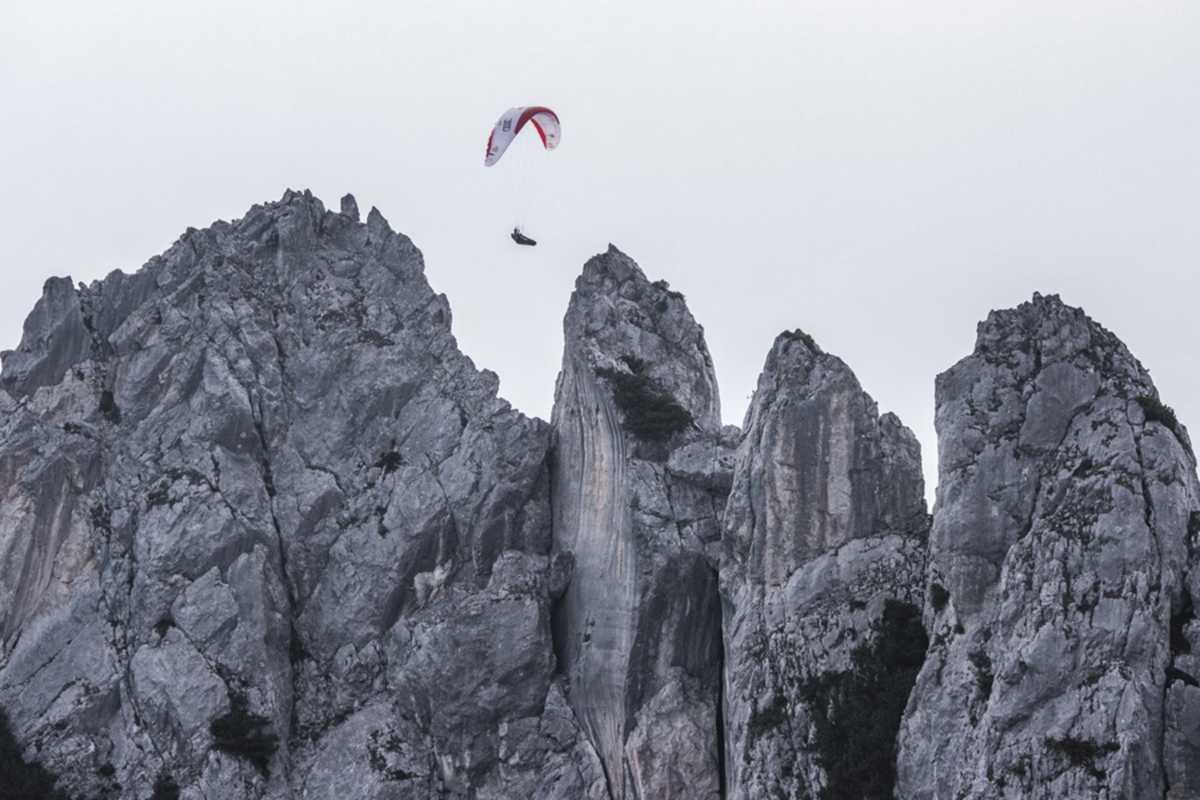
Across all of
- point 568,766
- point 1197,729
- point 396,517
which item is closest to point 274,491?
point 396,517

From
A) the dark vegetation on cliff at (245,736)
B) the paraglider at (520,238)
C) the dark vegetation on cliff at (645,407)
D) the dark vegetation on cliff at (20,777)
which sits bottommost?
the dark vegetation on cliff at (20,777)

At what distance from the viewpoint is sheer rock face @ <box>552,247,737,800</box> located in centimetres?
8944

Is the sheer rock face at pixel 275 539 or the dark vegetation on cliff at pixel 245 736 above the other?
the sheer rock face at pixel 275 539

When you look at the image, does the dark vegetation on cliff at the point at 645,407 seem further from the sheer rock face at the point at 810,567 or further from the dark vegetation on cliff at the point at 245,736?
the dark vegetation on cliff at the point at 245,736

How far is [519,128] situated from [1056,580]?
118 ft

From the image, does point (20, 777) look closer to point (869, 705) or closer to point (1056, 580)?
point (869, 705)

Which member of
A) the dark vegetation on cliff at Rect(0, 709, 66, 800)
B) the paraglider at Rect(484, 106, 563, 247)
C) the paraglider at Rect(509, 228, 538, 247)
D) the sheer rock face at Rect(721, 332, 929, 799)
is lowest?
the dark vegetation on cliff at Rect(0, 709, 66, 800)

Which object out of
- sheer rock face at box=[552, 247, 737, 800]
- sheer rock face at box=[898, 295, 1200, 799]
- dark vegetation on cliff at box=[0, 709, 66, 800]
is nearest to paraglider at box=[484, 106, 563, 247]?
sheer rock face at box=[552, 247, 737, 800]

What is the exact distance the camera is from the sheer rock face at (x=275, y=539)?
91.4m

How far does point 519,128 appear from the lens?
93.9 meters

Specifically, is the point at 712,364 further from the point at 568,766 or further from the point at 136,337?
the point at 136,337

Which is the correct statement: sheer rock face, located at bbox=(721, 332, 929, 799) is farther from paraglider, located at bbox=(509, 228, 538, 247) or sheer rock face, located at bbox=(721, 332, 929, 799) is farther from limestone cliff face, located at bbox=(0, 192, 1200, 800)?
paraglider, located at bbox=(509, 228, 538, 247)

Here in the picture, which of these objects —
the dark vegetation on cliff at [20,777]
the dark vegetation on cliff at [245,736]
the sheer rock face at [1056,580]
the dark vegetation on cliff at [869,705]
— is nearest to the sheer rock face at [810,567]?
the dark vegetation on cliff at [869,705]

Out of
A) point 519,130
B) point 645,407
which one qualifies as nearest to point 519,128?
point 519,130
